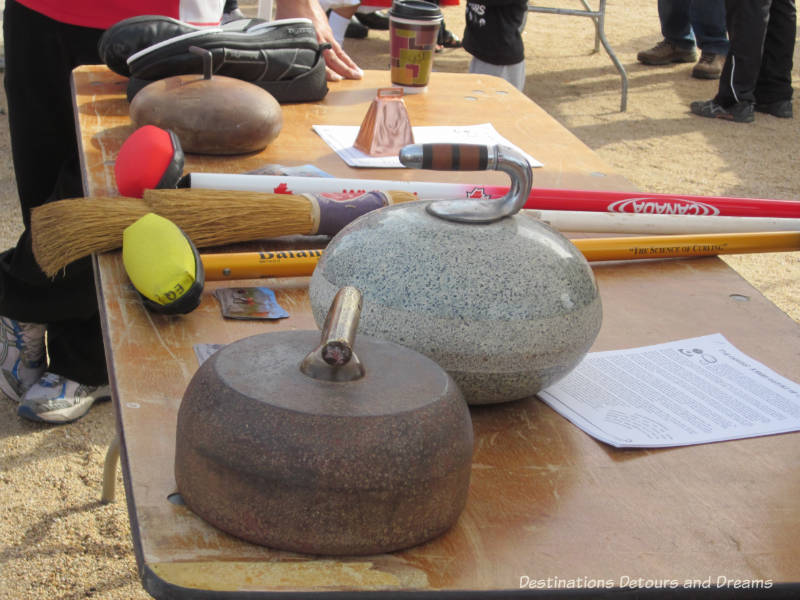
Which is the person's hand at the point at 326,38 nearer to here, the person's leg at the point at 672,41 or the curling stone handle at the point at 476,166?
the curling stone handle at the point at 476,166

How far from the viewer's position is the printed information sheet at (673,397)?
2.31 ft

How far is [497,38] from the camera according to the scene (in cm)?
267

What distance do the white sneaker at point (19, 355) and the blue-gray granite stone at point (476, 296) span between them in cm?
121

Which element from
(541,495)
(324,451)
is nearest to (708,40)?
(541,495)

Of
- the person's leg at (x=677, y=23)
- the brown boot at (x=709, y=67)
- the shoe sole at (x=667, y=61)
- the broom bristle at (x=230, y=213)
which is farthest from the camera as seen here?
the shoe sole at (x=667, y=61)

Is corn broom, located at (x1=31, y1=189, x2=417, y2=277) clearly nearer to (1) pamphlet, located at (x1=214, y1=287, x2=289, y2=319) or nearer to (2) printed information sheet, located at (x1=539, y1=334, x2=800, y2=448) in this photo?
(1) pamphlet, located at (x1=214, y1=287, x2=289, y2=319)

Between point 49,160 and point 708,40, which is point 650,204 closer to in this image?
point 49,160

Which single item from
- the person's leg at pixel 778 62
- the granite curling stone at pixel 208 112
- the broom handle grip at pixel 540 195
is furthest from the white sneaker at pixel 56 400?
the person's leg at pixel 778 62

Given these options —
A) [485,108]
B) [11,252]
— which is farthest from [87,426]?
[485,108]

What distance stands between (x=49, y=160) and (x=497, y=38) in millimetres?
1495

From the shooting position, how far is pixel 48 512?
1.43 meters

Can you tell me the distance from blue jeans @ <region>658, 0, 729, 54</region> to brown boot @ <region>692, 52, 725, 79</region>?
34 mm

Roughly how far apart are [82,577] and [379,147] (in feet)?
2.60

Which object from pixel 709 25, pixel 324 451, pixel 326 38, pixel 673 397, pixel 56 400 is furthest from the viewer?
pixel 709 25
